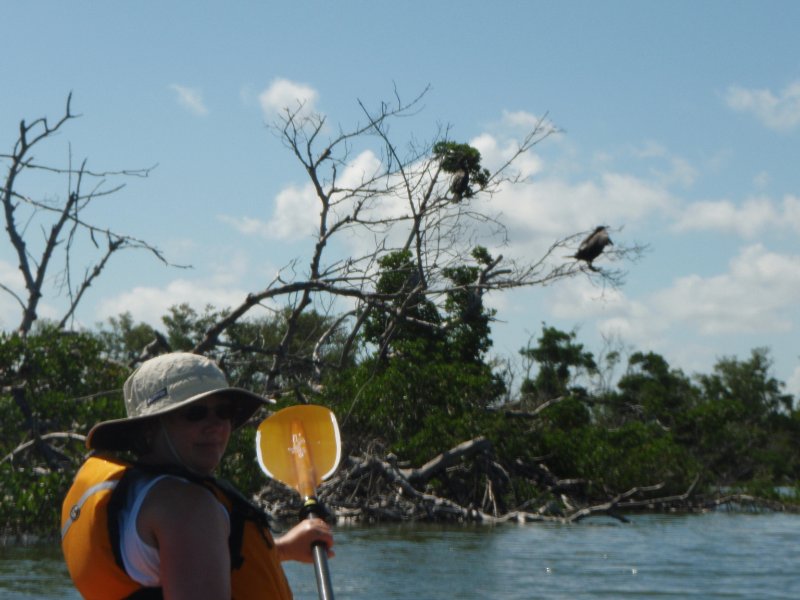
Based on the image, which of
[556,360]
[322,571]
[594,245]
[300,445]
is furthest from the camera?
[556,360]

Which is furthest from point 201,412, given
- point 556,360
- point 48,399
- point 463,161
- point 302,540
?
point 556,360

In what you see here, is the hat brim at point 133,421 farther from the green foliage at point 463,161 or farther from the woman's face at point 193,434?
the green foliage at point 463,161

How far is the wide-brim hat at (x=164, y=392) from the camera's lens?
2.27 metres

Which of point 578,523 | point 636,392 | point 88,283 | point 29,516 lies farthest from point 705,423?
point 29,516

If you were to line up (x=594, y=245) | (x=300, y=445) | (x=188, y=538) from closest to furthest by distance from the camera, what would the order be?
1. (x=188, y=538)
2. (x=300, y=445)
3. (x=594, y=245)

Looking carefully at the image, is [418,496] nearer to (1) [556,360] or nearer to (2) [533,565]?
(2) [533,565]

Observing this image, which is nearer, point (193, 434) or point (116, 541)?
point (116, 541)

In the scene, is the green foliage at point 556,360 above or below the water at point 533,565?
above

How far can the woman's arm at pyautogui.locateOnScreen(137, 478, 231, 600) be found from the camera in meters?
1.96

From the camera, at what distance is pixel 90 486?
7.20ft

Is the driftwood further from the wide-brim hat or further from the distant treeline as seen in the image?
the wide-brim hat

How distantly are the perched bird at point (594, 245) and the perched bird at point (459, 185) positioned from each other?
1503mm

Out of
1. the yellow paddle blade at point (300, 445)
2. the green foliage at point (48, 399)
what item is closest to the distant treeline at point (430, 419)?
the green foliage at point (48, 399)

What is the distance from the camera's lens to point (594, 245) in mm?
13102
